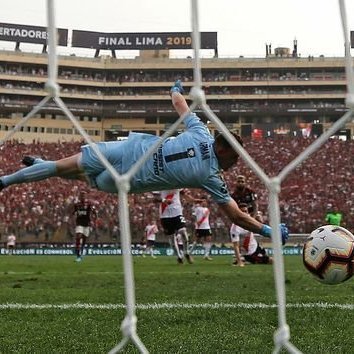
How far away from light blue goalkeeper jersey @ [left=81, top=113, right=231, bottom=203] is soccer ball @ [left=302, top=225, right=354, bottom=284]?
37.1 inches

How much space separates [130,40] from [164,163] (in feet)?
142

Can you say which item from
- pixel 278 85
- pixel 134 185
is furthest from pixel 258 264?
pixel 278 85

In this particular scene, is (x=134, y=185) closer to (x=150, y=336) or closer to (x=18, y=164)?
(x=150, y=336)

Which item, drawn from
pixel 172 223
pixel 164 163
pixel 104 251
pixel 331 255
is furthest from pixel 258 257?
pixel 104 251

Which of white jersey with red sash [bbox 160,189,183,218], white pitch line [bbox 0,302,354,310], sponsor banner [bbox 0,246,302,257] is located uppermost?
white jersey with red sash [bbox 160,189,183,218]

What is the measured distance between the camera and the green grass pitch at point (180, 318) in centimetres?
350

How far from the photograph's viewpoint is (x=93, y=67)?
46.0m

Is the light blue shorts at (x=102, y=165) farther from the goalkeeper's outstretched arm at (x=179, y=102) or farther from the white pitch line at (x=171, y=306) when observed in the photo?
the white pitch line at (x=171, y=306)

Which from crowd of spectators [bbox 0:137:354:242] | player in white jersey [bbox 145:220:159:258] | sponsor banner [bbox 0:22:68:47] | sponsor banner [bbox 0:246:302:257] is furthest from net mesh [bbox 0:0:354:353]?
sponsor banner [bbox 0:22:68:47]

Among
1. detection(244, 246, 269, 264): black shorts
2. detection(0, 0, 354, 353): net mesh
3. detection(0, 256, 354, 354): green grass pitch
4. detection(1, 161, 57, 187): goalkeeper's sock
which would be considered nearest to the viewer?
detection(0, 0, 354, 353): net mesh

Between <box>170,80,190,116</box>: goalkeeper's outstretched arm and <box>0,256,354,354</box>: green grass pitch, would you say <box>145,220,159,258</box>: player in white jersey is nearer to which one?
<box>0,256,354,354</box>: green grass pitch

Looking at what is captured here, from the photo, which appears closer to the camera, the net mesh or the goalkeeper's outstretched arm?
the net mesh

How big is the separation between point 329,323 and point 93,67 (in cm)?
4312

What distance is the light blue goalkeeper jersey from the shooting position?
16.2 feet
